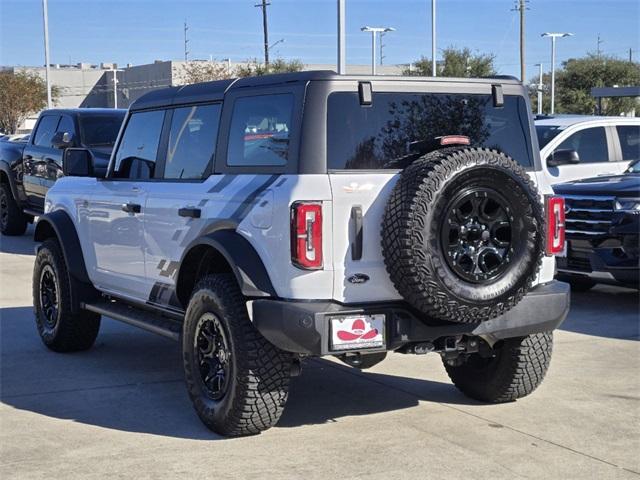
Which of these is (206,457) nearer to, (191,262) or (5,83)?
(191,262)

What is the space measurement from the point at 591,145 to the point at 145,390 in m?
7.68

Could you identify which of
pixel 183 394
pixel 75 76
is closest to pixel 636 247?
pixel 183 394

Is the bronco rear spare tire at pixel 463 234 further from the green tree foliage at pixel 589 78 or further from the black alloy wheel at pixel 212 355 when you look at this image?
the green tree foliage at pixel 589 78

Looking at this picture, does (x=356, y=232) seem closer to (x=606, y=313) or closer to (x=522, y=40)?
(x=606, y=313)

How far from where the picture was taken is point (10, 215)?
17078 mm

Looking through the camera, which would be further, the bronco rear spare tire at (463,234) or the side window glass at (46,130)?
the side window glass at (46,130)

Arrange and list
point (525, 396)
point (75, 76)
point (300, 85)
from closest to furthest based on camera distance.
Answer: point (300, 85)
point (525, 396)
point (75, 76)

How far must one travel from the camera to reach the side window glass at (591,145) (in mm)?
12602

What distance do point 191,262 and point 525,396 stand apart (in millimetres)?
2229

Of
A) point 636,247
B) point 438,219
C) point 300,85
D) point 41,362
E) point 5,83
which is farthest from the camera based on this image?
point 5,83

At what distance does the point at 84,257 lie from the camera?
25.5 ft

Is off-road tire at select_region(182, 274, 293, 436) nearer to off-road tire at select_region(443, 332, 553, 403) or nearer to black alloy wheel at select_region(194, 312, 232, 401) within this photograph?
black alloy wheel at select_region(194, 312, 232, 401)

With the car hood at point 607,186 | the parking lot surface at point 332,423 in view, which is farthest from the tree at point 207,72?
the parking lot surface at point 332,423

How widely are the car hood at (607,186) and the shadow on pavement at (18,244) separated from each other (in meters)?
8.19
